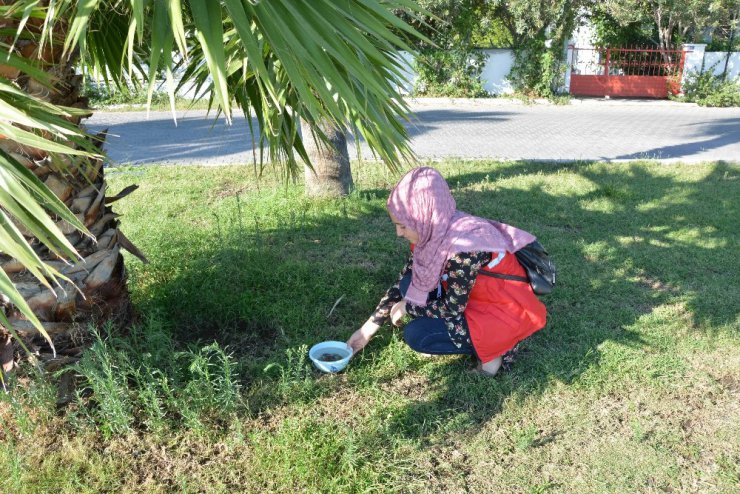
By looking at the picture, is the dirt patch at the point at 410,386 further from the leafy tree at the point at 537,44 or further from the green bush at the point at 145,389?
the leafy tree at the point at 537,44

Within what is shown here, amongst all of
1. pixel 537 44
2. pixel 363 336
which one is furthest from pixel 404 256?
pixel 537 44

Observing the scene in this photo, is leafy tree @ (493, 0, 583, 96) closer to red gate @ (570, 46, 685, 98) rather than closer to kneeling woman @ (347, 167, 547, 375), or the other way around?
red gate @ (570, 46, 685, 98)

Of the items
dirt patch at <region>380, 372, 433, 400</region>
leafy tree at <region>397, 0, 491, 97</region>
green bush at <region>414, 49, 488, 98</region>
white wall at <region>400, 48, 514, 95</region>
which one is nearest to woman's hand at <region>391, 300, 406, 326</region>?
dirt patch at <region>380, 372, 433, 400</region>

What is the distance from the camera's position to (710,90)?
15609mm

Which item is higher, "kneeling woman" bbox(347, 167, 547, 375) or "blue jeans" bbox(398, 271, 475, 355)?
"kneeling woman" bbox(347, 167, 547, 375)

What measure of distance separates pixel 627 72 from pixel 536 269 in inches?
672

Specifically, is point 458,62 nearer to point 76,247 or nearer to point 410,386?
point 410,386

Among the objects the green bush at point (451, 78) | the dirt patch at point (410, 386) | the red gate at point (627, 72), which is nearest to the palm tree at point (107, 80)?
the dirt patch at point (410, 386)

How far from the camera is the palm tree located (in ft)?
5.84

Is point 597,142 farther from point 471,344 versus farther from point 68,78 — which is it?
point 68,78

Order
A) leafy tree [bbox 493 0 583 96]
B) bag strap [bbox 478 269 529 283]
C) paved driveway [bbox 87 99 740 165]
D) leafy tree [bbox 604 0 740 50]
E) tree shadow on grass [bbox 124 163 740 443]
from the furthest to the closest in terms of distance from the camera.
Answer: leafy tree [bbox 604 0 740 50] < leafy tree [bbox 493 0 583 96] < paved driveway [bbox 87 99 740 165] < tree shadow on grass [bbox 124 163 740 443] < bag strap [bbox 478 269 529 283]

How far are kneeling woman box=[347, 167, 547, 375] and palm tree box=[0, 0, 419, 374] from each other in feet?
1.03

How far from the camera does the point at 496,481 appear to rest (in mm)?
2576

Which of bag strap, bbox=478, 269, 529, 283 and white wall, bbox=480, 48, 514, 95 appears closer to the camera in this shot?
bag strap, bbox=478, 269, 529, 283
